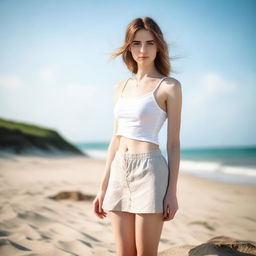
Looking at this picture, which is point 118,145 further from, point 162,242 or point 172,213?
point 162,242

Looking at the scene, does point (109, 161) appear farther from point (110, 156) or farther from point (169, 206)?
point (169, 206)

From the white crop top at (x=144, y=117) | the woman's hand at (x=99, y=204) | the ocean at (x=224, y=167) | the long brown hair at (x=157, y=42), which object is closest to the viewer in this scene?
the white crop top at (x=144, y=117)

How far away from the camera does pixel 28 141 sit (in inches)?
699

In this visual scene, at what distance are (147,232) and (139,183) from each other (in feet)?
1.07

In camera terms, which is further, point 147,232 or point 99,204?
point 99,204

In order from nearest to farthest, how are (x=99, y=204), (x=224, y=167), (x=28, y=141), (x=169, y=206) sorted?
(x=169, y=206)
(x=99, y=204)
(x=28, y=141)
(x=224, y=167)

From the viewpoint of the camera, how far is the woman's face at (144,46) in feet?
7.75

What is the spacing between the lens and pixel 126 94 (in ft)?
7.96

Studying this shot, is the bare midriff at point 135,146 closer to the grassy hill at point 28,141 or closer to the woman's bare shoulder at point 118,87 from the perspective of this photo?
the woman's bare shoulder at point 118,87

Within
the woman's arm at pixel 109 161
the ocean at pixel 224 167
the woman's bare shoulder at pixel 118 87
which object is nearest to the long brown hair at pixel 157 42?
the woman's bare shoulder at pixel 118 87

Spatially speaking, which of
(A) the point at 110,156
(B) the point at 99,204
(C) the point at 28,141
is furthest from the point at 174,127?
(C) the point at 28,141

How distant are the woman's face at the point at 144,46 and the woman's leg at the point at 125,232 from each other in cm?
115

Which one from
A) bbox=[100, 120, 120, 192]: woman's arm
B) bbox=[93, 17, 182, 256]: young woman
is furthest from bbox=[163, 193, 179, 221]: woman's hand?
bbox=[100, 120, 120, 192]: woman's arm

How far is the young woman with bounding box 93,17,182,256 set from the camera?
211 centimetres
